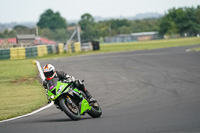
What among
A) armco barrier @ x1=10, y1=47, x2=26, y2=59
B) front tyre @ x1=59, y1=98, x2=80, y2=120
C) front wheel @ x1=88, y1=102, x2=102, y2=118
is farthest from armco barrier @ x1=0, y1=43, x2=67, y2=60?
front tyre @ x1=59, y1=98, x2=80, y2=120

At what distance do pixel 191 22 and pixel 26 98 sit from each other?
363 ft

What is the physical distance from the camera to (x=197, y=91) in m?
13.4

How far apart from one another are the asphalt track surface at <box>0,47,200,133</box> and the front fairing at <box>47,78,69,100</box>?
58 cm

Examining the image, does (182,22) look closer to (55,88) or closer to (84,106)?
(84,106)

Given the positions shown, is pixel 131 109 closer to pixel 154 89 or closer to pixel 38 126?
pixel 38 126

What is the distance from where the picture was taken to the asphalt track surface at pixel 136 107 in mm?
7312

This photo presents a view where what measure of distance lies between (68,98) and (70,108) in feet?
0.72

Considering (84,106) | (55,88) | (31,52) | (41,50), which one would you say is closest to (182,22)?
(41,50)

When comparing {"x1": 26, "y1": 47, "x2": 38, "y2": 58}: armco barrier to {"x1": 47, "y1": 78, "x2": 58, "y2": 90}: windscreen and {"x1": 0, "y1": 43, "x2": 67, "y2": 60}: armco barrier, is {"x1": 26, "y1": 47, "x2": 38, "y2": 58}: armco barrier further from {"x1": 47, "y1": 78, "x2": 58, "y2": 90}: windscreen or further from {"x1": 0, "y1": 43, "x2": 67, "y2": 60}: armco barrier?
{"x1": 47, "y1": 78, "x2": 58, "y2": 90}: windscreen

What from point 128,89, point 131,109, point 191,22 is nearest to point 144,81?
point 128,89

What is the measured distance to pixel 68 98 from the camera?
860 centimetres

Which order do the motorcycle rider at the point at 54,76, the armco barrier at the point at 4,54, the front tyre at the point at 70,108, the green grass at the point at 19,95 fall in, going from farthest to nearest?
the armco barrier at the point at 4,54 → the green grass at the point at 19,95 → the motorcycle rider at the point at 54,76 → the front tyre at the point at 70,108

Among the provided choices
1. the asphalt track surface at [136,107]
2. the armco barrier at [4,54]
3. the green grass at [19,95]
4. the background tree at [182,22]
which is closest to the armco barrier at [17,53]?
the armco barrier at [4,54]

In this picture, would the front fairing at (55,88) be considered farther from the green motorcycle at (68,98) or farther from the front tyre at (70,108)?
the front tyre at (70,108)
